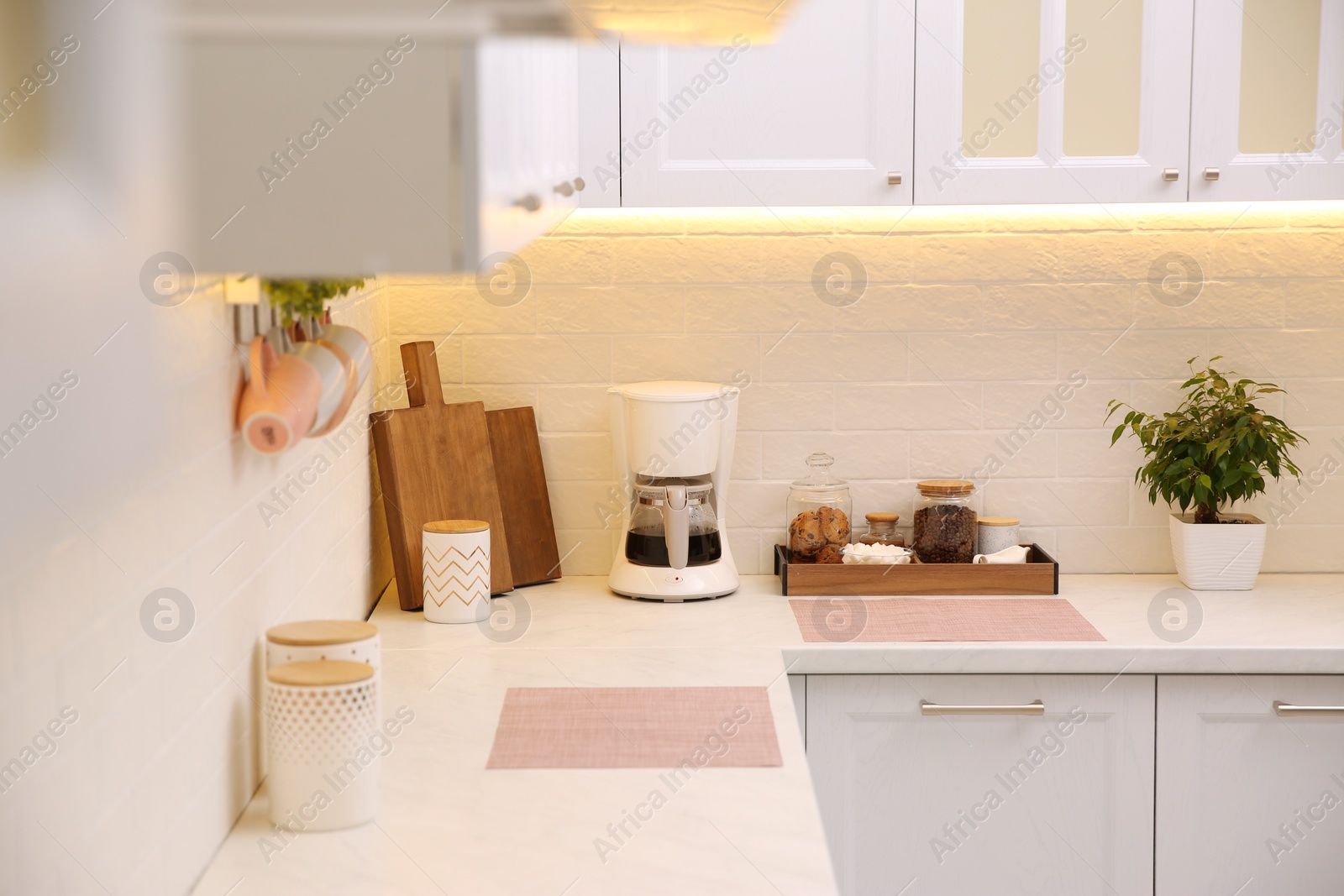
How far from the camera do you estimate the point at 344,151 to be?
869 mm

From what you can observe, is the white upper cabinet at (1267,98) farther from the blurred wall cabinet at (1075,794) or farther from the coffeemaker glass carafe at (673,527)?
the coffeemaker glass carafe at (673,527)

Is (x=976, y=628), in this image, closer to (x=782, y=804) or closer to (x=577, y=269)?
(x=782, y=804)

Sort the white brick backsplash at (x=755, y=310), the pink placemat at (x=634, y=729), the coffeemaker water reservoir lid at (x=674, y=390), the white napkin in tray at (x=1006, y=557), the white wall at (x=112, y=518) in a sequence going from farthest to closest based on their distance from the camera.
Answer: the white brick backsplash at (x=755, y=310)
the white napkin in tray at (x=1006, y=557)
the coffeemaker water reservoir lid at (x=674, y=390)
the pink placemat at (x=634, y=729)
the white wall at (x=112, y=518)

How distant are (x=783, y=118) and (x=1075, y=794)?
1.18m

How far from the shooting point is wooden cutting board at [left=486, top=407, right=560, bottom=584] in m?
2.32

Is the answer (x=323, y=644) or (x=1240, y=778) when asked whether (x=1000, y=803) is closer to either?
(x=1240, y=778)

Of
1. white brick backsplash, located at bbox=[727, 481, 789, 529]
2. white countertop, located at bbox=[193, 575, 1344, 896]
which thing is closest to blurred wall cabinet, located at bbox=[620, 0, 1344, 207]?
white brick backsplash, located at bbox=[727, 481, 789, 529]

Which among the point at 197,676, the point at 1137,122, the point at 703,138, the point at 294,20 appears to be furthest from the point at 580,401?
the point at 294,20

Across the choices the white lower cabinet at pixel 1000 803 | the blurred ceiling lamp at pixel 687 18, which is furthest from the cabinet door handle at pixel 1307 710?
the blurred ceiling lamp at pixel 687 18

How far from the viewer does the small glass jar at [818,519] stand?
227cm

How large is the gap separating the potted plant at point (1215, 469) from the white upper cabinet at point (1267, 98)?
1.10 ft

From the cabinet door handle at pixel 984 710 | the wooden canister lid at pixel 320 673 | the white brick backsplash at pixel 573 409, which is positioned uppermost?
the white brick backsplash at pixel 573 409

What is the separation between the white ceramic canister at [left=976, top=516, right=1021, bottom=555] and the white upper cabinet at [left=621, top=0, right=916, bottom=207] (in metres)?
0.63

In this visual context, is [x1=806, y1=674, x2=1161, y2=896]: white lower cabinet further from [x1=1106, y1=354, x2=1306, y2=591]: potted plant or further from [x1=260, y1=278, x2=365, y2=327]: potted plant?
[x1=260, y1=278, x2=365, y2=327]: potted plant
